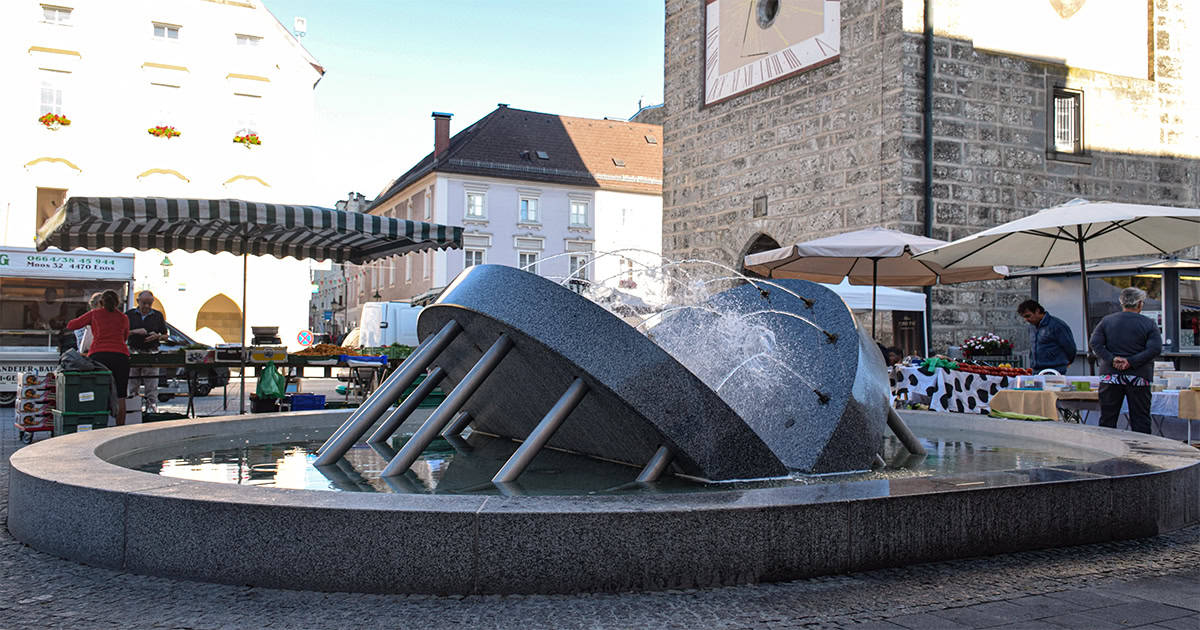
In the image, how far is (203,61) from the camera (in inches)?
1215

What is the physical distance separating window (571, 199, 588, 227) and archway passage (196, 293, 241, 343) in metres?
19.8

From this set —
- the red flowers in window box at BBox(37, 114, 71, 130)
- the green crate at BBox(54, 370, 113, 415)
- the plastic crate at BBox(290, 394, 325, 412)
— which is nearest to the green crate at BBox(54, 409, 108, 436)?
the green crate at BBox(54, 370, 113, 415)

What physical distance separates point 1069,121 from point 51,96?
88.1 feet

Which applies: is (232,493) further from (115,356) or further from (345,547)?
(115,356)

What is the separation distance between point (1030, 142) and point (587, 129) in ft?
118

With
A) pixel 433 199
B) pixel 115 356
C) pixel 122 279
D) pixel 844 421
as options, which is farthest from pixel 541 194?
pixel 844 421

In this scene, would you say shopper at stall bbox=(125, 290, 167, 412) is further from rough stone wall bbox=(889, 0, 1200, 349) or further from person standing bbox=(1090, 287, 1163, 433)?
rough stone wall bbox=(889, 0, 1200, 349)

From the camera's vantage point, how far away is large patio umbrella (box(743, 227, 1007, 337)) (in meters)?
12.4

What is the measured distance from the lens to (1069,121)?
1692 cm

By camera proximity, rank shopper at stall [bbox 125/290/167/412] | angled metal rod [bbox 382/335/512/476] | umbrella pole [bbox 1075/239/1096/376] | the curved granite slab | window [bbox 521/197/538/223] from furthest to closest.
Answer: window [bbox 521/197/538/223]
shopper at stall [bbox 125/290/167/412]
umbrella pole [bbox 1075/239/1096/376]
angled metal rod [bbox 382/335/512/476]
the curved granite slab

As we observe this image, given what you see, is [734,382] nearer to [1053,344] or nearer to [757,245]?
[1053,344]

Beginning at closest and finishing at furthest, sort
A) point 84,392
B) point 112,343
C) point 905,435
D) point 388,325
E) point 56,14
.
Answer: point 905,435 < point 84,392 < point 112,343 < point 388,325 < point 56,14

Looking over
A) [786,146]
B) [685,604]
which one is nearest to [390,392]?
[685,604]

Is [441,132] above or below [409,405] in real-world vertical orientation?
above
